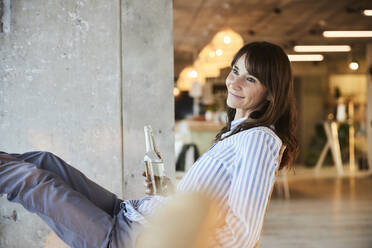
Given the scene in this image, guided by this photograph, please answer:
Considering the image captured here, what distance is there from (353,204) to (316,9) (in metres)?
3.06

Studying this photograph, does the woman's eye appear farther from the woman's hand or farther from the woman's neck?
the woman's hand

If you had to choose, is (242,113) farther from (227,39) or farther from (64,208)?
(227,39)

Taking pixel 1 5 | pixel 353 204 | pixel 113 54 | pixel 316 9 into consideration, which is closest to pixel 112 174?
pixel 113 54

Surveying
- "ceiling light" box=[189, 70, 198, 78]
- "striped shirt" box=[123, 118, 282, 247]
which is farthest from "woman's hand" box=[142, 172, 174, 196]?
"ceiling light" box=[189, 70, 198, 78]

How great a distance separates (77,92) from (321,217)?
121 inches

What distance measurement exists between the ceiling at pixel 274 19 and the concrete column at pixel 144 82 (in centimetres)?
341

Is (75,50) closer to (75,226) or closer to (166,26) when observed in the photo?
(166,26)

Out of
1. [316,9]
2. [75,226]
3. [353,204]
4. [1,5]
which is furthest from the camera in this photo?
[316,9]

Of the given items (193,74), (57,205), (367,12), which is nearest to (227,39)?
(367,12)

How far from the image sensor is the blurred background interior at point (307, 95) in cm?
402

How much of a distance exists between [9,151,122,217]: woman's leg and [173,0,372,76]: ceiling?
14.6ft

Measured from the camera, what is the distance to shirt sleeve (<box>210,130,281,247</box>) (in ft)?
4.00

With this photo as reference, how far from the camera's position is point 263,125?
1.38 m

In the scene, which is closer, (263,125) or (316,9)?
(263,125)
